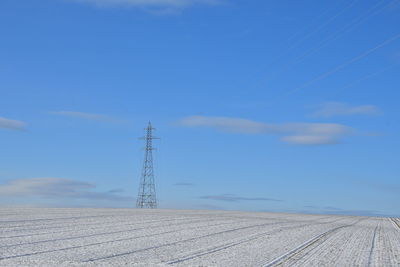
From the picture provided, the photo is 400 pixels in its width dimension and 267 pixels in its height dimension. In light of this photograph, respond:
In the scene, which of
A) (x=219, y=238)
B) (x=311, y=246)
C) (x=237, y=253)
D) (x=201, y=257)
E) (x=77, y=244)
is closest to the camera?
(x=201, y=257)

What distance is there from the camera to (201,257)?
52.0 ft

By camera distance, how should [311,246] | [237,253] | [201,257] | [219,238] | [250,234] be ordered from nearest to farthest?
1. [201,257]
2. [237,253]
3. [311,246]
4. [219,238]
5. [250,234]

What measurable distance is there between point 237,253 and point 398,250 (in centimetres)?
751

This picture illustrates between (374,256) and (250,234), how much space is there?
25.1 feet

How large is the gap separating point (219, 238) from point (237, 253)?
16.8ft

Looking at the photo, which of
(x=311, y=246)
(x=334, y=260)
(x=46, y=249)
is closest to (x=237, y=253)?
(x=334, y=260)

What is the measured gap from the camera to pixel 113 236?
21656 mm

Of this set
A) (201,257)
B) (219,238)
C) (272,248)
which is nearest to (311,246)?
(272,248)

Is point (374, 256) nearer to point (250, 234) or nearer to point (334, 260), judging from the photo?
point (334, 260)

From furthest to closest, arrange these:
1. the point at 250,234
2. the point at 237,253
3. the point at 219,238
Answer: the point at 250,234
the point at 219,238
the point at 237,253

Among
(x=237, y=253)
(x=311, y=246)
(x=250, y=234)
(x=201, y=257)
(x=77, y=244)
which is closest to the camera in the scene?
(x=201, y=257)

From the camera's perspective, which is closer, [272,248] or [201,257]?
[201,257]

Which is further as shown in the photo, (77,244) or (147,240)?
(147,240)

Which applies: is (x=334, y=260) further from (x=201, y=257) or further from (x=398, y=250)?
(x=398, y=250)
